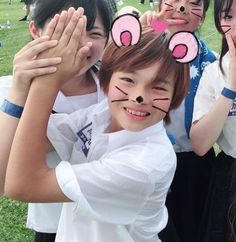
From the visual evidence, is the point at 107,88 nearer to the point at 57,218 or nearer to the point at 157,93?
the point at 157,93

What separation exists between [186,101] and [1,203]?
5.34 feet

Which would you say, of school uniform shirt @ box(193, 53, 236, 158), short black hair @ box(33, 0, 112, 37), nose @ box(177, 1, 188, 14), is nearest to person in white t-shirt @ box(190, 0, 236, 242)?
school uniform shirt @ box(193, 53, 236, 158)

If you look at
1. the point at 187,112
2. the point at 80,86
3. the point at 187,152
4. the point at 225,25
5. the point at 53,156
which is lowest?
the point at 187,152

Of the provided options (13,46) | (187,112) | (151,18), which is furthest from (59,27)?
(13,46)

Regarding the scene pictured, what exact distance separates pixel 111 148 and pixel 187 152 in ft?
2.22

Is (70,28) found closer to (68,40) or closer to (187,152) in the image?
(68,40)

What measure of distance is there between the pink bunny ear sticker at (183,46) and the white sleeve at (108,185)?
0.86 feet

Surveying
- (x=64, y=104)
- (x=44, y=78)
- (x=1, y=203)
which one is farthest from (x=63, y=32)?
(x=1, y=203)

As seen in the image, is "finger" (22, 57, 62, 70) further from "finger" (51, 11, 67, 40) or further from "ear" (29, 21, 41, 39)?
"ear" (29, 21, 41, 39)

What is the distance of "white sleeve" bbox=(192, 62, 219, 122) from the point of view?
4.94 feet

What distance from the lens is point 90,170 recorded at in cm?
100

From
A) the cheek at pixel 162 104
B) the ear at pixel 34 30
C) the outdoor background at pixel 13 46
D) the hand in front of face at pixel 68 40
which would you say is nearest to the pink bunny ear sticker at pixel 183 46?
the cheek at pixel 162 104

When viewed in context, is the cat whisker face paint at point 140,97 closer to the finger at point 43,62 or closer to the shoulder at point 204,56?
the finger at point 43,62
